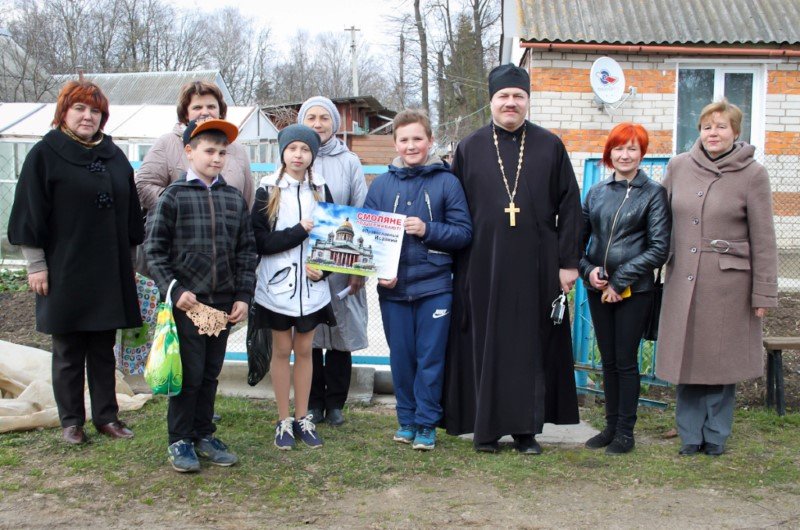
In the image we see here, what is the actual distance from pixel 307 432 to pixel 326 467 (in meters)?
0.40

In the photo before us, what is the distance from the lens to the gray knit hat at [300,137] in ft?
14.2

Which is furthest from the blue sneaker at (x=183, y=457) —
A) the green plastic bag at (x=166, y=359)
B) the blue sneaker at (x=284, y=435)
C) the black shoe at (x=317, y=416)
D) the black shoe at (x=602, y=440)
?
the black shoe at (x=602, y=440)

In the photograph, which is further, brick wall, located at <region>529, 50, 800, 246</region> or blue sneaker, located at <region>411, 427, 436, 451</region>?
brick wall, located at <region>529, 50, 800, 246</region>

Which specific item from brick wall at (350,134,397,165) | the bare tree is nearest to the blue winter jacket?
brick wall at (350,134,397,165)

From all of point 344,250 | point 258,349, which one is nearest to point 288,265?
point 344,250

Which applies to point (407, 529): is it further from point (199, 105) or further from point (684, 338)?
point (199, 105)

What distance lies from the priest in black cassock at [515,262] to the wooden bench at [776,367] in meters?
1.80

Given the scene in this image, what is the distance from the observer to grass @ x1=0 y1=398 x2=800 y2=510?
3797 millimetres

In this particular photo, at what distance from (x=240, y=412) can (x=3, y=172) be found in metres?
7.40

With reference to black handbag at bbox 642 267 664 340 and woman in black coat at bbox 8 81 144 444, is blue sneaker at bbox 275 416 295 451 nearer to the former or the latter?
woman in black coat at bbox 8 81 144 444

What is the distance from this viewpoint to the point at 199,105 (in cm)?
470

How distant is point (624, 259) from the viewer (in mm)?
4449

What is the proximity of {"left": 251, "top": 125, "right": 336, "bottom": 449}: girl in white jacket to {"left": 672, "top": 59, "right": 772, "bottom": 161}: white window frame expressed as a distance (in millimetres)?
9342

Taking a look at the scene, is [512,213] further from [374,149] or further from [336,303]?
[374,149]
